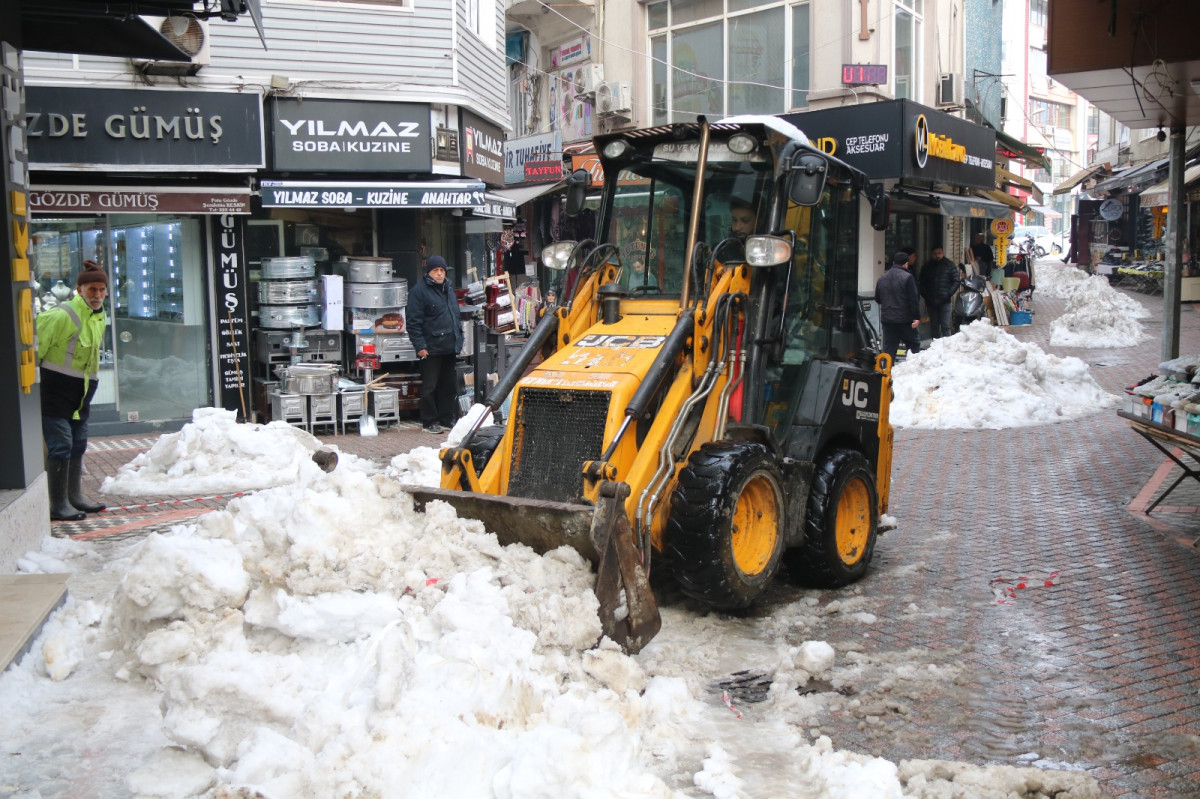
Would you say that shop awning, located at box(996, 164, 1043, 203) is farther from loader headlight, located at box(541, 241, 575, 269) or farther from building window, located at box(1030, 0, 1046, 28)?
building window, located at box(1030, 0, 1046, 28)

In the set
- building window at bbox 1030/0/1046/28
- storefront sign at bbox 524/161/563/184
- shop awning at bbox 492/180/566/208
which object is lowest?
shop awning at bbox 492/180/566/208

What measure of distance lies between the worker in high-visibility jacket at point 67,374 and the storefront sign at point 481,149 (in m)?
7.00

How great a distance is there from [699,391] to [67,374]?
5.35 meters

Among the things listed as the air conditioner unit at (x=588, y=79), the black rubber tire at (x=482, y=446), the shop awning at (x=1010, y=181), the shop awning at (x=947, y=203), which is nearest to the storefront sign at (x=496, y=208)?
the black rubber tire at (x=482, y=446)

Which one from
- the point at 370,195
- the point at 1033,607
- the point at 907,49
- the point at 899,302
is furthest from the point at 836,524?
the point at 907,49

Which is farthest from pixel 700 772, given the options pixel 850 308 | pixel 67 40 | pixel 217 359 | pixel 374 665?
pixel 217 359

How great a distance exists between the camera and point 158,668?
195 inches

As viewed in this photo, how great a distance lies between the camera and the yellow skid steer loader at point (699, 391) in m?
5.73

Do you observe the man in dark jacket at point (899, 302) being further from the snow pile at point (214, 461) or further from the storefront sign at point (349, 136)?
the snow pile at point (214, 461)

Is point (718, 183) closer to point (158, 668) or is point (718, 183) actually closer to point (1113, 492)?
point (158, 668)

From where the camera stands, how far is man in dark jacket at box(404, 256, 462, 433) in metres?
13.7

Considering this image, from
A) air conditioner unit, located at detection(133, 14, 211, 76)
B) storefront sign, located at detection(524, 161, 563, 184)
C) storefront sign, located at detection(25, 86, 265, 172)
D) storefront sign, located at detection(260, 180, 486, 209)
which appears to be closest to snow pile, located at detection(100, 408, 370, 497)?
storefront sign, located at detection(260, 180, 486, 209)

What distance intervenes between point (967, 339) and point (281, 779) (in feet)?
43.7

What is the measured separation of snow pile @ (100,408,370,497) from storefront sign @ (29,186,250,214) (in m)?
3.44
